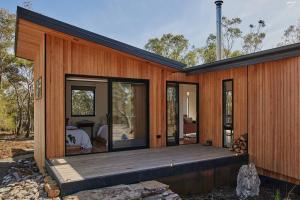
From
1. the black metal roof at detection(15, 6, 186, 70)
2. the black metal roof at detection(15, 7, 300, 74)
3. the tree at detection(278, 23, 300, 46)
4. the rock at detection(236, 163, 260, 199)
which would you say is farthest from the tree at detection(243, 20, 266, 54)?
the rock at detection(236, 163, 260, 199)

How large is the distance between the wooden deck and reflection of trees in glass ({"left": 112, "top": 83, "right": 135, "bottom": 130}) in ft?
3.09

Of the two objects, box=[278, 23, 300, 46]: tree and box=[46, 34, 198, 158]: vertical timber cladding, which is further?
box=[278, 23, 300, 46]: tree

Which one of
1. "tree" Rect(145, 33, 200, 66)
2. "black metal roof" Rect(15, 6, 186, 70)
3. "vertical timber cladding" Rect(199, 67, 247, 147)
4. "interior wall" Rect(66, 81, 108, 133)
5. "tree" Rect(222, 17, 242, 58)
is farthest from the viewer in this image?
"tree" Rect(222, 17, 242, 58)

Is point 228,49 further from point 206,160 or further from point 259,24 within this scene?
point 206,160

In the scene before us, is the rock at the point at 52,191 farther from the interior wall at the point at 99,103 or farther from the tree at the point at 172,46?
the tree at the point at 172,46

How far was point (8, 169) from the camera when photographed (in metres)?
7.26

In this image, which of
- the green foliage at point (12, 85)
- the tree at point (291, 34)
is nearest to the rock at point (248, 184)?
the green foliage at point (12, 85)

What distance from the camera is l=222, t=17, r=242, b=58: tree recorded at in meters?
20.4

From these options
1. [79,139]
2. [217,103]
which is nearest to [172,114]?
[217,103]

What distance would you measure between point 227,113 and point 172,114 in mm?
1739

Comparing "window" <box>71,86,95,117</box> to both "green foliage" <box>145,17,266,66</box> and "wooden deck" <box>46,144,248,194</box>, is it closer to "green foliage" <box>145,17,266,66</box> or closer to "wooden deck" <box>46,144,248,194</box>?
"wooden deck" <box>46,144,248,194</box>

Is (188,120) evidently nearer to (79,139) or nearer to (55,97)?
(79,139)

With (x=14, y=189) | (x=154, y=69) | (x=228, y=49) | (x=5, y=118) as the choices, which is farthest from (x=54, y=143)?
(x=228, y=49)

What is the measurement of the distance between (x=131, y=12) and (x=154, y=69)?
1063 centimetres
